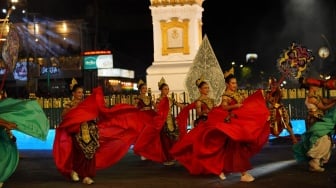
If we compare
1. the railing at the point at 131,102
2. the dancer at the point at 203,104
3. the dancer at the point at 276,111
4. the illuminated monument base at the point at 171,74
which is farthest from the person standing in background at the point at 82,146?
the railing at the point at 131,102

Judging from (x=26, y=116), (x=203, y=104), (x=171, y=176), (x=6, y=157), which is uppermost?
(x=203, y=104)

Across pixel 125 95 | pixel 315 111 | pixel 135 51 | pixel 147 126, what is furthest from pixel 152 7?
pixel 135 51

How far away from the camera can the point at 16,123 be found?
7688 mm

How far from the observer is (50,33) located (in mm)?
46312

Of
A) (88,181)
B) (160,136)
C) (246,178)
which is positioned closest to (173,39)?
(160,136)

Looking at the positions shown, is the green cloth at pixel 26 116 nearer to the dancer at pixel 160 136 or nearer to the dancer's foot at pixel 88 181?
the dancer's foot at pixel 88 181

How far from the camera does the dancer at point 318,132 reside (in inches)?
352

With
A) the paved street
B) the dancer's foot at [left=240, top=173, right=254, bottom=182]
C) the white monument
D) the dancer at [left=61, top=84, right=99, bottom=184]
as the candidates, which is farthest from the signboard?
the dancer's foot at [left=240, top=173, right=254, bottom=182]

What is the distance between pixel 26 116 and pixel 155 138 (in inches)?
128

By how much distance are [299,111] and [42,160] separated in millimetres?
11274

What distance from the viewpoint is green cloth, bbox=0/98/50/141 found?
25.3 feet

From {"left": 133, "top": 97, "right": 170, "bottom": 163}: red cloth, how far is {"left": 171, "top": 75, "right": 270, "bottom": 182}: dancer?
184 cm

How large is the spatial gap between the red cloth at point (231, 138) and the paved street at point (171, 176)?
0.93 feet

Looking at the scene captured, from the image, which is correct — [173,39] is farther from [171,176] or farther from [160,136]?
[171,176]
